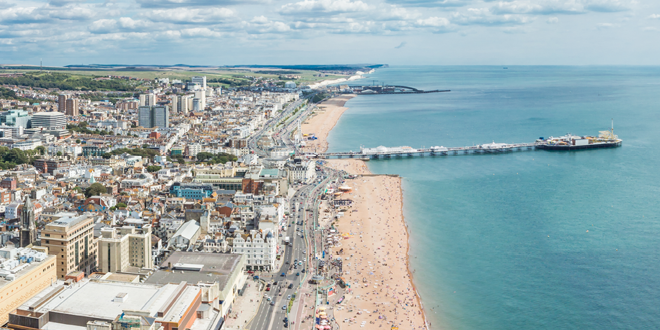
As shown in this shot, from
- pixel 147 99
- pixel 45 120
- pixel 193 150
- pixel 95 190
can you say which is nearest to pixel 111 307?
pixel 95 190

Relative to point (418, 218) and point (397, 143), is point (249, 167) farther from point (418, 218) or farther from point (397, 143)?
point (397, 143)

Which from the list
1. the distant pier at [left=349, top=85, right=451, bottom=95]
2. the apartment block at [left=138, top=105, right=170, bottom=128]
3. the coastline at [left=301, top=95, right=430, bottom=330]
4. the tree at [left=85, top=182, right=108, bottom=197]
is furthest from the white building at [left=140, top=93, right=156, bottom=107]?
the tree at [left=85, top=182, right=108, bottom=197]

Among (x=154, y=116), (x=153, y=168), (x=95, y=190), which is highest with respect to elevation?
(x=154, y=116)

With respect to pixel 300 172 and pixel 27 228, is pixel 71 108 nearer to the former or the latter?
pixel 300 172

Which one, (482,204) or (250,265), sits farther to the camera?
(482,204)

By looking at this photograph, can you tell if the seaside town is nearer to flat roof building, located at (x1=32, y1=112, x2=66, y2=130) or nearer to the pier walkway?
the pier walkway

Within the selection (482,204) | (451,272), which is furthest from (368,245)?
(482,204)
